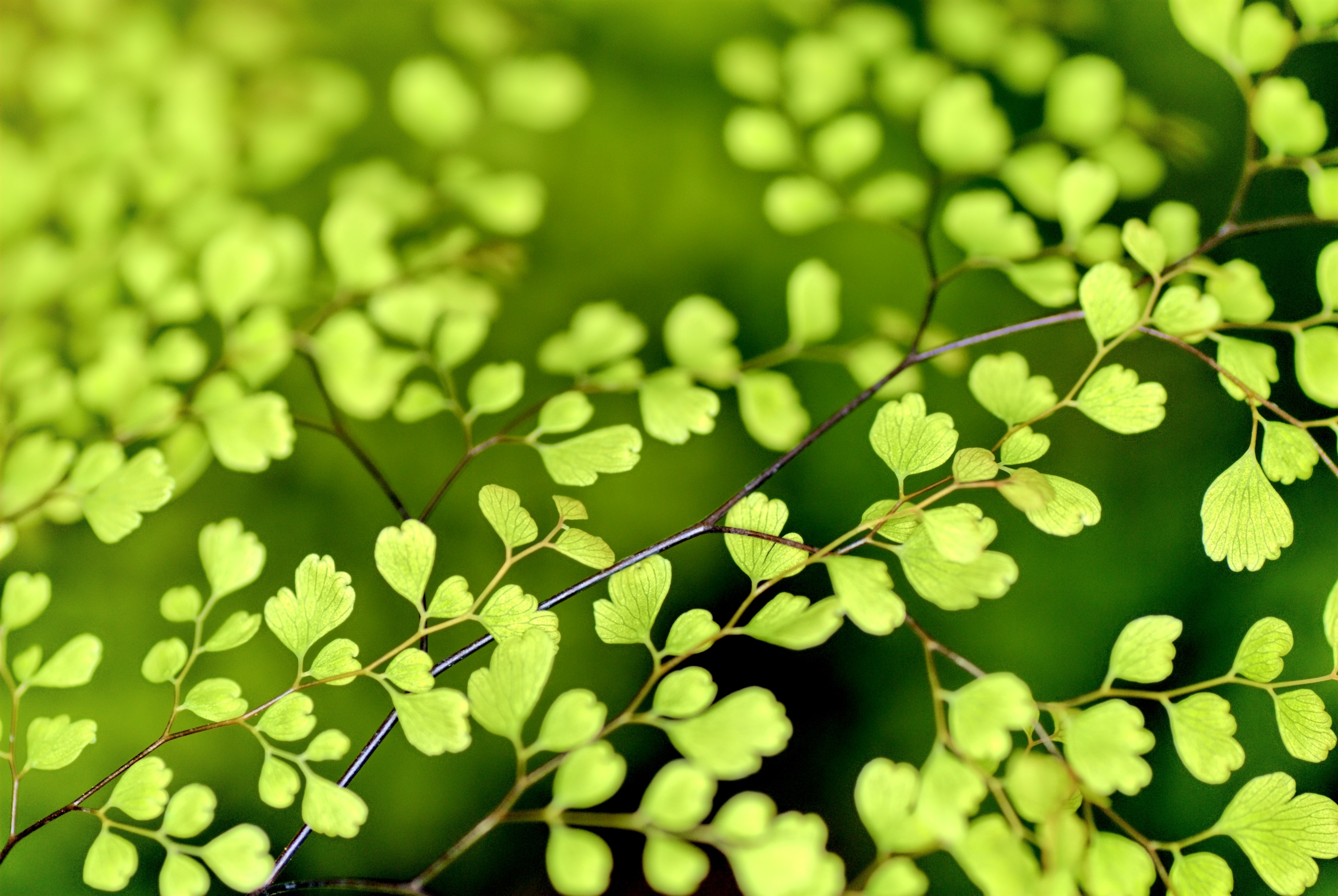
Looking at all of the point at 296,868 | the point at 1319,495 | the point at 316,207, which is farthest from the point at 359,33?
the point at 1319,495

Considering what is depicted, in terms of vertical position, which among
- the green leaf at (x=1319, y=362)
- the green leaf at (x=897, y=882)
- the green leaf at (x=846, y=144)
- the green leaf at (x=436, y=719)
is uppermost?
the green leaf at (x=846, y=144)

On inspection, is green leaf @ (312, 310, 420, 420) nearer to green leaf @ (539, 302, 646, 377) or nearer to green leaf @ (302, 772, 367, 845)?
green leaf @ (539, 302, 646, 377)

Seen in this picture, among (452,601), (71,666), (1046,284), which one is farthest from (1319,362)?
(71,666)

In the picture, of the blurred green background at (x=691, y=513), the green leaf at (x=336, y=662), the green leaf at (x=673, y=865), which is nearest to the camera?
the green leaf at (x=673, y=865)

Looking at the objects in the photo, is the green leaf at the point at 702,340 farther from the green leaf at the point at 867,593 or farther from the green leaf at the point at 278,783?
the green leaf at the point at 278,783

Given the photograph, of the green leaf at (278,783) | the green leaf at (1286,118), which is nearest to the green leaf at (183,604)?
the green leaf at (278,783)

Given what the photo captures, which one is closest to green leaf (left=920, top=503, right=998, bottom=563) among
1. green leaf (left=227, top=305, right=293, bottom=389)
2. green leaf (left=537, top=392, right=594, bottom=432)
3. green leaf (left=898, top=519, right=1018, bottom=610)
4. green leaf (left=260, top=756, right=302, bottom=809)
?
green leaf (left=898, top=519, right=1018, bottom=610)

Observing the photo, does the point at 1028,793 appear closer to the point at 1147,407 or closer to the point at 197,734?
the point at 1147,407
